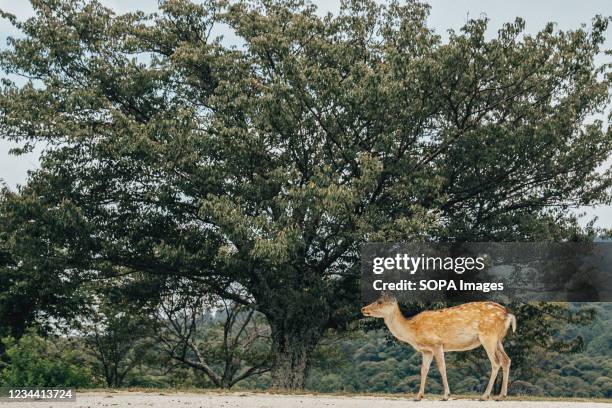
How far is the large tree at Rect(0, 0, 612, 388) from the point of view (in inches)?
858

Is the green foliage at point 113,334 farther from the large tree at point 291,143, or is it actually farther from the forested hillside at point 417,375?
the forested hillside at point 417,375

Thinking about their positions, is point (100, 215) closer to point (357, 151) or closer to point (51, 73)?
point (51, 73)

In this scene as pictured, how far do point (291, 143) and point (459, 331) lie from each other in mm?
9063

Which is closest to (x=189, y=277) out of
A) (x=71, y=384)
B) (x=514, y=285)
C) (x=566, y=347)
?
(x=71, y=384)

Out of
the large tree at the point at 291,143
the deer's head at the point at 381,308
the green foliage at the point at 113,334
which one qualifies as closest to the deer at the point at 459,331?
the deer's head at the point at 381,308

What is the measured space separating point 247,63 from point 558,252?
10957 millimetres

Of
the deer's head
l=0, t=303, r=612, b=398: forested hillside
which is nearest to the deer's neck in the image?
the deer's head

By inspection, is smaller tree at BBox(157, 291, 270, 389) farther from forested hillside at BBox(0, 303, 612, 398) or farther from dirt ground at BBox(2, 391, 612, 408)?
dirt ground at BBox(2, 391, 612, 408)

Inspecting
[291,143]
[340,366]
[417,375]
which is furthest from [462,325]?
[417,375]

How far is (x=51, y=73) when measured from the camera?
2616 centimetres

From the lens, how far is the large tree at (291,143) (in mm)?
21781

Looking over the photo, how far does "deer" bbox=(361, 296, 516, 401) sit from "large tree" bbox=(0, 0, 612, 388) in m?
4.90

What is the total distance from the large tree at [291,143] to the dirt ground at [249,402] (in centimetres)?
390

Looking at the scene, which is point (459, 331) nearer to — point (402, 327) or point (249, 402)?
point (402, 327)
